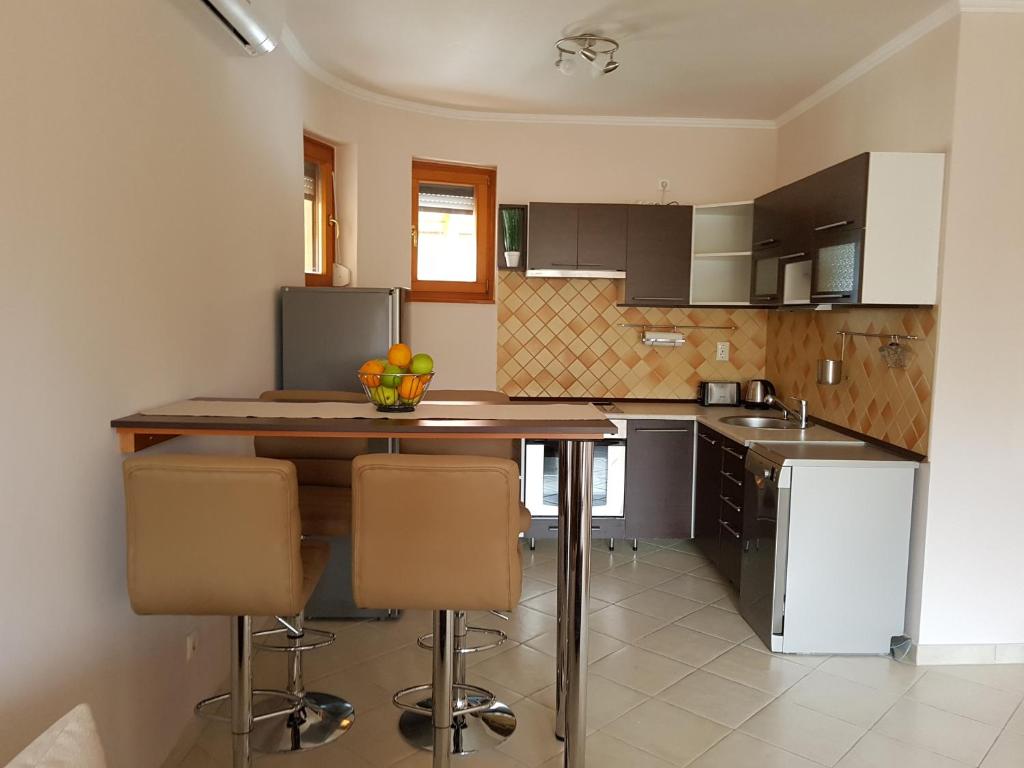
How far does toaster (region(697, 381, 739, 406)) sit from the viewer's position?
17.0 feet

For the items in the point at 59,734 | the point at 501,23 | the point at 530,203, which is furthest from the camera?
the point at 530,203

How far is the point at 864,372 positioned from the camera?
395 cm

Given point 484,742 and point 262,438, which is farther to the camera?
point 262,438

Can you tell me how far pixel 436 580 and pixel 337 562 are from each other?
1642 millimetres

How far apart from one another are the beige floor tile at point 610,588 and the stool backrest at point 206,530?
2.44 meters

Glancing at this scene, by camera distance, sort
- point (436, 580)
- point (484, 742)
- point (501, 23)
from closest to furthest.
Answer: point (436, 580) → point (484, 742) → point (501, 23)

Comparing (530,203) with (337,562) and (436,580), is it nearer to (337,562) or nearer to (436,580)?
(337,562)

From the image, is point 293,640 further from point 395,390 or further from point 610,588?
point 610,588

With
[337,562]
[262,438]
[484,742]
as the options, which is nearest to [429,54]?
[262,438]

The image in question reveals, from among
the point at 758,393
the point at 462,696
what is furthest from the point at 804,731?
the point at 758,393

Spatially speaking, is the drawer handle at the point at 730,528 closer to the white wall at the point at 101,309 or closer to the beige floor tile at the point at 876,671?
the beige floor tile at the point at 876,671

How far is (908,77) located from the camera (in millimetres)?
3574

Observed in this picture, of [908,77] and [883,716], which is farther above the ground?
[908,77]

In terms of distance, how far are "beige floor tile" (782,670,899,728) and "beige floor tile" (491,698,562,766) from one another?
96cm
